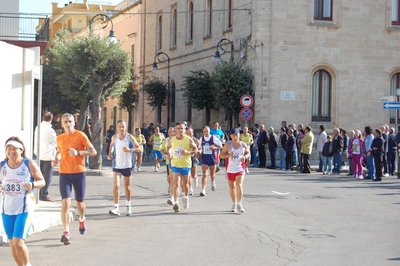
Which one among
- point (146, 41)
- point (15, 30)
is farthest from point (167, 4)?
point (15, 30)

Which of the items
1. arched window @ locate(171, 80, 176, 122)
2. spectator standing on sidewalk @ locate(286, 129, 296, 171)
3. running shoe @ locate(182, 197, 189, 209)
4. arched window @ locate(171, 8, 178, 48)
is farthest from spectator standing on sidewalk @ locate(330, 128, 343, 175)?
arched window @ locate(171, 8, 178, 48)

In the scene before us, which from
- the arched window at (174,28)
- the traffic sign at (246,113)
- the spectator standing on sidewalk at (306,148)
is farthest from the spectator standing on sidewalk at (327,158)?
the arched window at (174,28)

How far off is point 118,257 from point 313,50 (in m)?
24.5

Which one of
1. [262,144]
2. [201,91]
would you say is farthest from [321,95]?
[201,91]

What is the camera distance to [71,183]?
1066 centimetres

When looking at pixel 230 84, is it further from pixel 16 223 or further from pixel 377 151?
pixel 16 223

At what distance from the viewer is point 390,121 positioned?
33.4 metres

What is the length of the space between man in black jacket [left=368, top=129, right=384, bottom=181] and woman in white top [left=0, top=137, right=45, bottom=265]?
16.2 m

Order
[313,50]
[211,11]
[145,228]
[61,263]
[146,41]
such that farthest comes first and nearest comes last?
[146,41]
[211,11]
[313,50]
[145,228]
[61,263]

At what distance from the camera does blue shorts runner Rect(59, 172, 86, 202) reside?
1050cm

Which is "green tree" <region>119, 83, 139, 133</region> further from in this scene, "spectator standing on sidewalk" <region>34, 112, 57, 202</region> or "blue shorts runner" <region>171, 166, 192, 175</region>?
"blue shorts runner" <region>171, 166, 192, 175</region>

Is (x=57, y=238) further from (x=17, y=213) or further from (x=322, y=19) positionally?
(x=322, y=19)

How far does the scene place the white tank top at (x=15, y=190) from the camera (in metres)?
7.76

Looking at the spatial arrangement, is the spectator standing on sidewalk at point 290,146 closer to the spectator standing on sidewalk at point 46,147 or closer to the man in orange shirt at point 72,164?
the spectator standing on sidewalk at point 46,147
